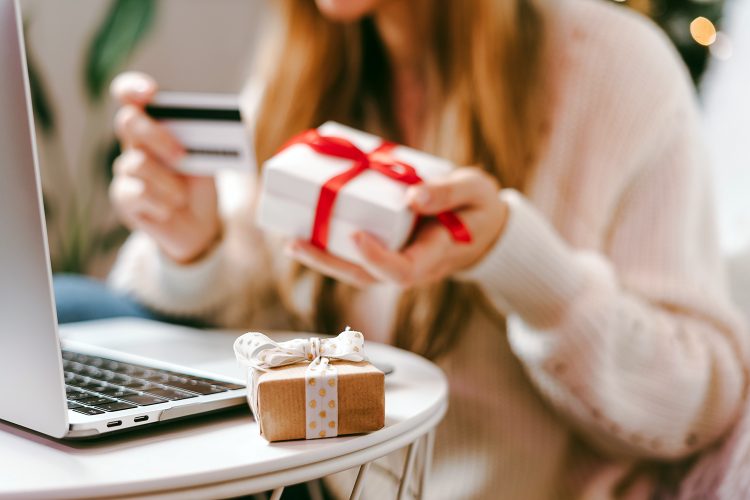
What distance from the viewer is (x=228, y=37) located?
1.59 m

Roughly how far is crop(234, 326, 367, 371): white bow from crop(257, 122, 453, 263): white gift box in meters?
0.16

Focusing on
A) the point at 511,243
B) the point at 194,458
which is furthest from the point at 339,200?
the point at 194,458

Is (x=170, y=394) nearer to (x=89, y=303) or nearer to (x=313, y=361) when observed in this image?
(x=313, y=361)

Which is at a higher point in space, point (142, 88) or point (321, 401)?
point (142, 88)

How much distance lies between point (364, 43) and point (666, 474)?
0.63 meters

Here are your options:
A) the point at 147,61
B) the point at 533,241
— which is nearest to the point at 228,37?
the point at 147,61

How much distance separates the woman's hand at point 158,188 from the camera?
0.78 meters

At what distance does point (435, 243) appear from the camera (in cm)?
63

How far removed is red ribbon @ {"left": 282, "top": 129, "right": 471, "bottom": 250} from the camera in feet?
2.06

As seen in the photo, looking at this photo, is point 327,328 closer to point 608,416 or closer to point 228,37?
point 608,416

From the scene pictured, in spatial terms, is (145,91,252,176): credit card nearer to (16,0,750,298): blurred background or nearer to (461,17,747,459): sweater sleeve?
(461,17,747,459): sweater sleeve

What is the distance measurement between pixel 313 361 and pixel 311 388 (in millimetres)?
27

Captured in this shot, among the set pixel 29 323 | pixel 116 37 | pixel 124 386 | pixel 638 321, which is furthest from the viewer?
pixel 116 37

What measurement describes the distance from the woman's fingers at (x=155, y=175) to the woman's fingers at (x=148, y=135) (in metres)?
0.02
